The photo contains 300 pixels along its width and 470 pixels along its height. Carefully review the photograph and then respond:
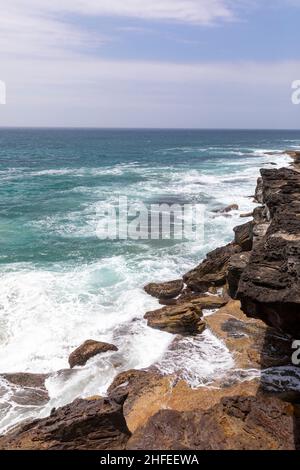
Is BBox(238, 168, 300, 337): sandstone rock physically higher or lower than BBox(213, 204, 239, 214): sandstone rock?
higher

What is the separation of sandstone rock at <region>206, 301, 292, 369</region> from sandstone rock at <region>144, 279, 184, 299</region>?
132 inches

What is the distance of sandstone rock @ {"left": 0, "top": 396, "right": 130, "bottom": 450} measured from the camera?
33.4ft

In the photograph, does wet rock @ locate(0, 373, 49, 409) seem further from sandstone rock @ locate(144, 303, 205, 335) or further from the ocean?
sandstone rock @ locate(144, 303, 205, 335)

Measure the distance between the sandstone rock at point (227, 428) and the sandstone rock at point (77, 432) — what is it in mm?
656

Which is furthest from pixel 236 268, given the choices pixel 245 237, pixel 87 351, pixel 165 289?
pixel 87 351

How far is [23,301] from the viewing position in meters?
21.0

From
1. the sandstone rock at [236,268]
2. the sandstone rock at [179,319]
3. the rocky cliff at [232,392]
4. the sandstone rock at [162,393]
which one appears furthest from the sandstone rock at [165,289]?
the sandstone rock at [162,393]

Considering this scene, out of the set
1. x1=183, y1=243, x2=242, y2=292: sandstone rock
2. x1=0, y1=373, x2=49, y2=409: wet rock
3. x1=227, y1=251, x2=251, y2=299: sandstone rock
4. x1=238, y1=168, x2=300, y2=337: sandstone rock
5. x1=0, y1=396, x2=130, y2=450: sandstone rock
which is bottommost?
x1=0, y1=373, x2=49, y2=409: wet rock

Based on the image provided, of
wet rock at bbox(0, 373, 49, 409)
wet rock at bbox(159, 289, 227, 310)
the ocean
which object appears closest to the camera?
wet rock at bbox(0, 373, 49, 409)

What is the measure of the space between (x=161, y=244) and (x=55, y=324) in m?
12.9

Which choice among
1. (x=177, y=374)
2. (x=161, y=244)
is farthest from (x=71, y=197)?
(x=177, y=374)

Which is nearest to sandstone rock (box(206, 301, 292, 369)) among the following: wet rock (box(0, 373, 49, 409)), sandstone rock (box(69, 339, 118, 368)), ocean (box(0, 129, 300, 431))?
ocean (box(0, 129, 300, 431))

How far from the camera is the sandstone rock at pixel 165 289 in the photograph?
70.0 feet

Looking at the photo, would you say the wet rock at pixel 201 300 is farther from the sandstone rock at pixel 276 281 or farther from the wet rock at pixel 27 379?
the wet rock at pixel 27 379
